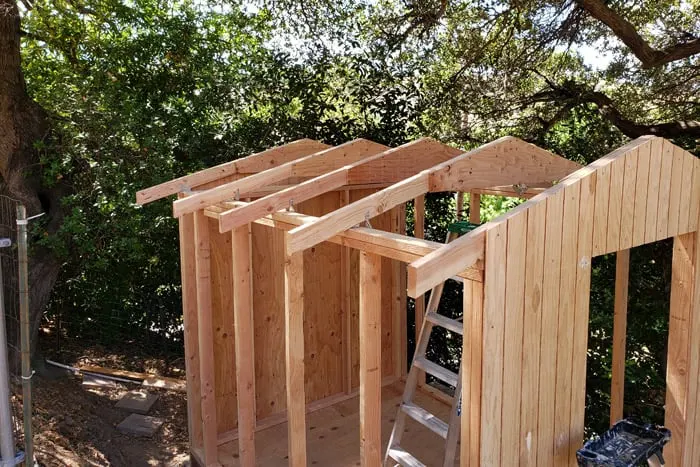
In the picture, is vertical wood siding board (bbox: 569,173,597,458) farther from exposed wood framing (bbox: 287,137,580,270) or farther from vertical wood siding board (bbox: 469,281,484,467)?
exposed wood framing (bbox: 287,137,580,270)

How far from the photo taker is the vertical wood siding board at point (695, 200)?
10.1 ft

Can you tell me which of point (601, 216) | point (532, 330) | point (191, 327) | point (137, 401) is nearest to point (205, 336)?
point (191, 327)

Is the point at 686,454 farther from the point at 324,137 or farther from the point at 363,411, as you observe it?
the point at 324,137

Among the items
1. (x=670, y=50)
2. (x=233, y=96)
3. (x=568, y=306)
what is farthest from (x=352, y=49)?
(x=568, y=306)

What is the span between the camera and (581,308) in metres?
2.58

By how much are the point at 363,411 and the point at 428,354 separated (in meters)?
3.65

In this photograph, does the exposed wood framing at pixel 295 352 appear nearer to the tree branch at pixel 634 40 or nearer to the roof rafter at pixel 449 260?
the roof rafter at pixel 449 260

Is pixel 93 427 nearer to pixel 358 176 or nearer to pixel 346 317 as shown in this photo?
pixel 346 317

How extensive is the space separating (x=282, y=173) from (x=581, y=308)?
205cm

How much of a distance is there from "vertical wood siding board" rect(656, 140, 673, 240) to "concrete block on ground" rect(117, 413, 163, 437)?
4.55 m

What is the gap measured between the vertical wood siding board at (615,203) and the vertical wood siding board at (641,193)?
0.47ft

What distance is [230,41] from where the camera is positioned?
6.99 meters

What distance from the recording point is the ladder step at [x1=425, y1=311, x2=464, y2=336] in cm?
346

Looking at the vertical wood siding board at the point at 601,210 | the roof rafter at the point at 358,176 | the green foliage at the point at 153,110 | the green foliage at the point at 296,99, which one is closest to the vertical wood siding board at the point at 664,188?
the vertical wood siding board at the point at 601,210
